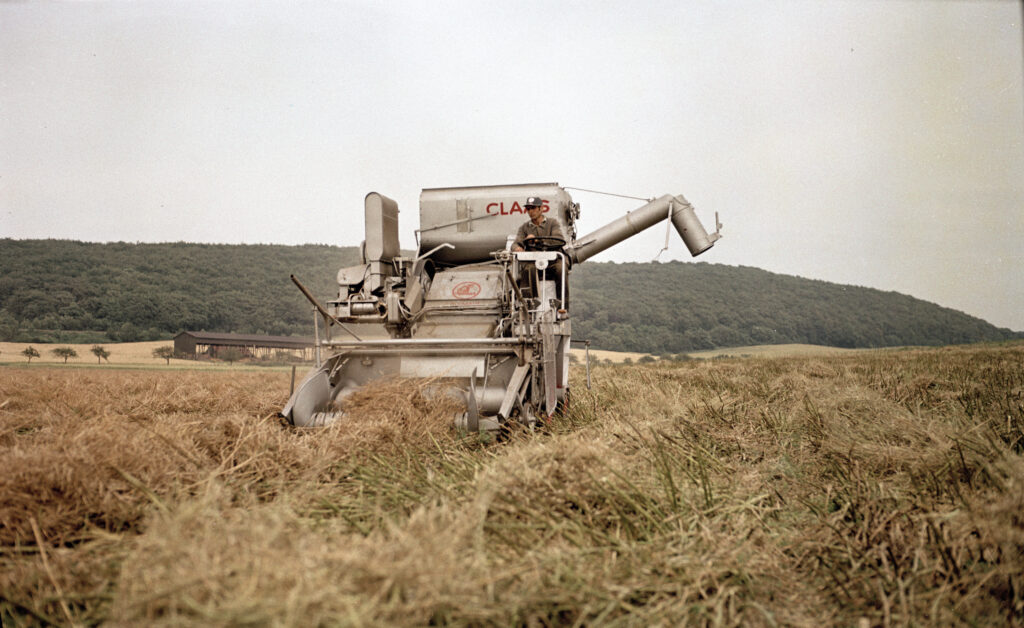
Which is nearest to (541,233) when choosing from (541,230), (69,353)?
(541,230)

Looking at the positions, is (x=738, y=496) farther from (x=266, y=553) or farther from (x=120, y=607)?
(x=120, y=607)

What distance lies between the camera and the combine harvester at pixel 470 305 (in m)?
5.93

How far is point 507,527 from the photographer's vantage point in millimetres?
2689

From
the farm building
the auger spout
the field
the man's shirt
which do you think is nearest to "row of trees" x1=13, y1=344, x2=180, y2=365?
the farm building

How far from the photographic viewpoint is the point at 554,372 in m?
6.57

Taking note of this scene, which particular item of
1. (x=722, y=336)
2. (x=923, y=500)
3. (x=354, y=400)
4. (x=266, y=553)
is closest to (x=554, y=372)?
(x=354, y=400)

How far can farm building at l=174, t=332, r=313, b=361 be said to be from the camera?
26344 mm

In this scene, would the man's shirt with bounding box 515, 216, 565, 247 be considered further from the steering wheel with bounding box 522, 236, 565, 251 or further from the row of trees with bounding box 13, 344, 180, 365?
the row of trees with bounding box 13, 344, 180, 365

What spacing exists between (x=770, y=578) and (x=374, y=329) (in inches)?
200

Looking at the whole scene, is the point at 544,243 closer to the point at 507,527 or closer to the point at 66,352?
the point at 507,527

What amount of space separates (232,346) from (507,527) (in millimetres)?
27248

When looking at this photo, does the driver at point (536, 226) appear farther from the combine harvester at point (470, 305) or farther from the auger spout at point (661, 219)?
the auger spout at point (661, 219)

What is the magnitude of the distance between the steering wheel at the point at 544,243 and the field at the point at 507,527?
110 inches

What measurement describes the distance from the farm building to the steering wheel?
19.6 m
